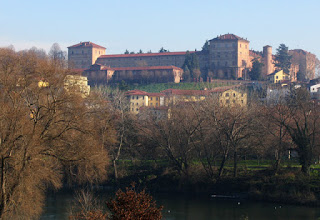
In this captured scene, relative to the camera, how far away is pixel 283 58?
9088cm

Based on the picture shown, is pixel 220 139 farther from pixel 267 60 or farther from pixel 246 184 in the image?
pixel 267 60

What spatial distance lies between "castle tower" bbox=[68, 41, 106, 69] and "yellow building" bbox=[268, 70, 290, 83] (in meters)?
35.1

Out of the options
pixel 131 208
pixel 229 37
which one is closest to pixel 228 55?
pixel 229 37

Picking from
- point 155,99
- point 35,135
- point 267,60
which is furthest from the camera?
point 267,60

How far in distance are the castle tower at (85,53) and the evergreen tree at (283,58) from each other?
34346 mm

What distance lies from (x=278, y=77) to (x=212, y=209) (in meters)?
61.0

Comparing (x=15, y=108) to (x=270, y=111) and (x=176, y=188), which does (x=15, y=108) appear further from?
(x=270, y=111)

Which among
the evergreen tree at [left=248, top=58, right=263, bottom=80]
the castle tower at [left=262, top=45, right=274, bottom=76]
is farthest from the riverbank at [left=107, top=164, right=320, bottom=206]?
the castle tower at [left=262, top=45, right=274, bottom=76]

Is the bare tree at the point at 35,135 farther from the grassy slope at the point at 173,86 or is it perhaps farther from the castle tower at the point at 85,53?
the castle tower at the point at 85,53

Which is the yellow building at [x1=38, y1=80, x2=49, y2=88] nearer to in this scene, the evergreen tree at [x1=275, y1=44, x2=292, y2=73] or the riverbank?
the riverbank

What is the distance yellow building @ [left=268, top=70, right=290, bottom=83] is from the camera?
270 ft

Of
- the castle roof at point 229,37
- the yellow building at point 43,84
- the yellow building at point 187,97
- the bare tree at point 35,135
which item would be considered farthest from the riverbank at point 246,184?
the castle roof at point 229,37

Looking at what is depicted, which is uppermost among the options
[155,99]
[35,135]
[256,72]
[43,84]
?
[256,72]

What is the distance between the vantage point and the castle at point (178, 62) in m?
86.2
